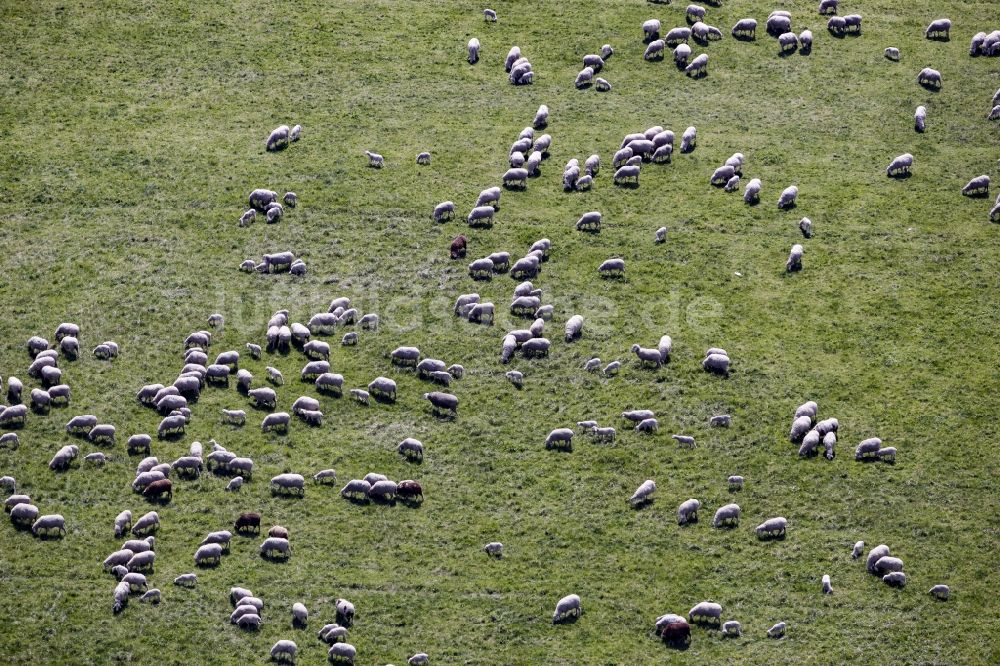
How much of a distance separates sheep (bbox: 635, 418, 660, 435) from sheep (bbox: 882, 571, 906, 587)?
29.2 ft

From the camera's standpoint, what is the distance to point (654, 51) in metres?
61.8

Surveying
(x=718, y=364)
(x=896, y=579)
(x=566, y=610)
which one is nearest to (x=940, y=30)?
(x=718, y=364)

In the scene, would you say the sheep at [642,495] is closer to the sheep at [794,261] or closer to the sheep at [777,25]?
the sheep at [794,261]

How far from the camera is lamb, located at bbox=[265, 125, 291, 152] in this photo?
57.7 m

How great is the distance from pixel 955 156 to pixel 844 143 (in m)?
4.62

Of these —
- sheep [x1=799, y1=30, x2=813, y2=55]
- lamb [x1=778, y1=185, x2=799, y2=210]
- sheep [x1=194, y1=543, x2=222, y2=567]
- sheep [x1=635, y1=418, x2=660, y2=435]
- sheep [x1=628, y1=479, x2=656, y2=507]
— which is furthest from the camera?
sheep [x1=799, y1=30, x2=813, y2=55]

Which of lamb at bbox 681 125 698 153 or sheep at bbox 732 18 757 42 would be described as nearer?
lamb at bbox 681 125 698 153

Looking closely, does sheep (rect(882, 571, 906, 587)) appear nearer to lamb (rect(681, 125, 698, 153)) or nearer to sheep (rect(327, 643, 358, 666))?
sheep (rect(327, 643, 358, 666))

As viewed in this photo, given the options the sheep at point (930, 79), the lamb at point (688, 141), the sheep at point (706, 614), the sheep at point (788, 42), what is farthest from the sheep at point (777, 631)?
the sheep at point (788, 42)

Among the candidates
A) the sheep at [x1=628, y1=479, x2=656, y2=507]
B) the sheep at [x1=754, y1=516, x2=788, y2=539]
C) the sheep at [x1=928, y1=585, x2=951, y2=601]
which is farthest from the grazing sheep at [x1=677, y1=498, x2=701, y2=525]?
the sheep at [x1=928, y1=585, x2=951, y2=601]

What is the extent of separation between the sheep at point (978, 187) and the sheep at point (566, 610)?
2710 centimetres

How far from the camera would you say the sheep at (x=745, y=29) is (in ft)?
206

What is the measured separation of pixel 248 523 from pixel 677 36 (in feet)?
109

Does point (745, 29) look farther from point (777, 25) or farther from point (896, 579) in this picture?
point (896, 579)
